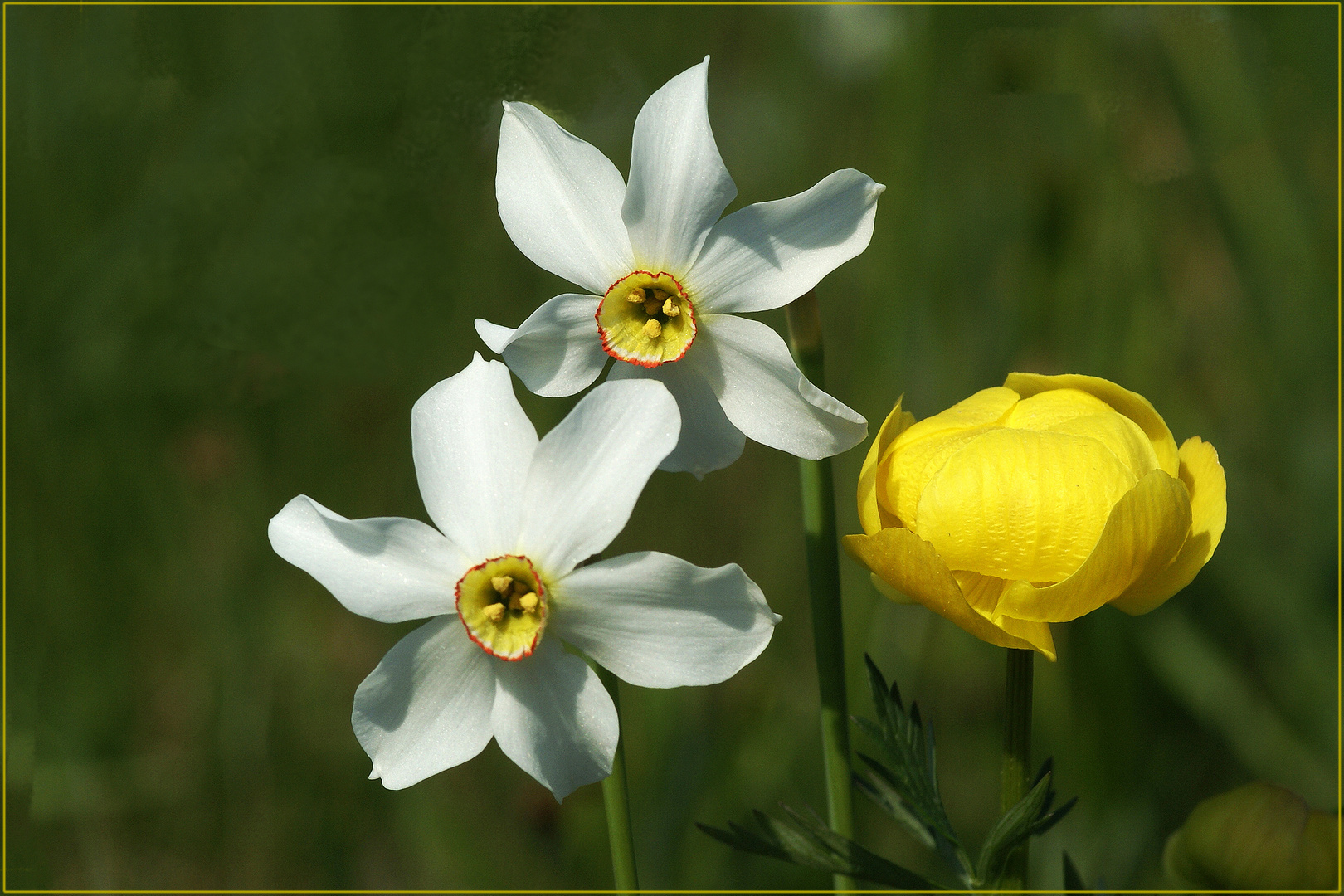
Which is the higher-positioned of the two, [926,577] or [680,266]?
[680,266]

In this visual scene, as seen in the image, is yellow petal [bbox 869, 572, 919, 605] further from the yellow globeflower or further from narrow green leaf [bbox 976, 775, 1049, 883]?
narrow green leaf [bbox 976, 775, 1049, 883]

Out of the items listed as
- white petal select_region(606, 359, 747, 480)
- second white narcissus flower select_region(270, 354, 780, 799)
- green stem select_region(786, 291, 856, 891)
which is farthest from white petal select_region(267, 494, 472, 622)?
green stem select_region(786, 291, 856, 891)

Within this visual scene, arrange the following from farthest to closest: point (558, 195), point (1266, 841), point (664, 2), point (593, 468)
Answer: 1. point (664, 2)
2. point (1266, 841)
3. point (558, 195)
4. point (593, 468)

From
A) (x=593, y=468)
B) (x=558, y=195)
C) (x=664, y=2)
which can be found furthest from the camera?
(x=664, y=2)

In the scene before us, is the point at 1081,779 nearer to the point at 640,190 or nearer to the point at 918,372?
the point at 918,372

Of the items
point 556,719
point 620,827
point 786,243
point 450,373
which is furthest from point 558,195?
point 450,373

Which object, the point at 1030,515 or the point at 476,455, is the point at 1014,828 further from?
the point at 476,455

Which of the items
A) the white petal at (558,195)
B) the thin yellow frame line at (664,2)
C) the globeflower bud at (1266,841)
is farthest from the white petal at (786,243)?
the thin yellow frame line at (664,2)

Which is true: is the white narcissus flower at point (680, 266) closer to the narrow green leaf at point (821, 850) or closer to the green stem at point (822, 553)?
the green stem at point (822, 553)
